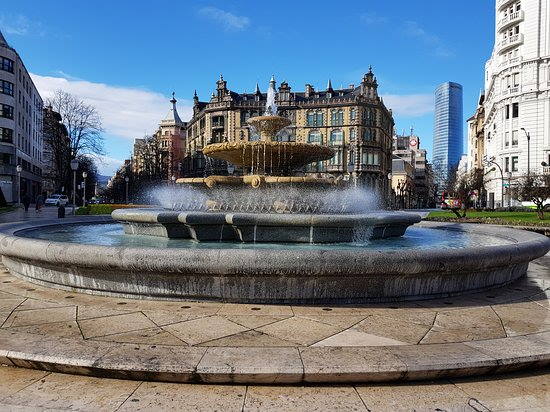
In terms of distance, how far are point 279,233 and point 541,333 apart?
5.13 metres

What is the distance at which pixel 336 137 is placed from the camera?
78688 mm

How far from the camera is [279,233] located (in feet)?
29.7

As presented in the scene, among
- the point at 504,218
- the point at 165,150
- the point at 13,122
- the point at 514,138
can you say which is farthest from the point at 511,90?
the point at 165,150

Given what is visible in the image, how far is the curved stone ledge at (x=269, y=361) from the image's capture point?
3.81 metres

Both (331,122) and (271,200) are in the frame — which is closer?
(271,200)

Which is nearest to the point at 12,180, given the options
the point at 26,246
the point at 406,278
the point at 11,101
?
the point at 11,101

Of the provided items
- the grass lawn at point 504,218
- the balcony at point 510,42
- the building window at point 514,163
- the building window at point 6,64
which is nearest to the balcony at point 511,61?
the balcony at point 510,42

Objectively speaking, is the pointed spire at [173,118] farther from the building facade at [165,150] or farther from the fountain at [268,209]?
the fountain at [268,209]

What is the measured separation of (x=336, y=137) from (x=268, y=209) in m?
68.8

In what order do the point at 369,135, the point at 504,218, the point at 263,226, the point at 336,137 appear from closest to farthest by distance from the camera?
the point at 263,226, the point at 504,218, the point at 336,137, the point at 369,135

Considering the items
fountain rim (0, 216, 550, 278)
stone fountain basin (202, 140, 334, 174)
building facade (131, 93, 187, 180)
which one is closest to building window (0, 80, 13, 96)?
building facade (131, 93, 187, 180)

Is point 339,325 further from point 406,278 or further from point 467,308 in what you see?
point 467,308

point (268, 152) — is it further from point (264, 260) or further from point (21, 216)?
point (21, 216)

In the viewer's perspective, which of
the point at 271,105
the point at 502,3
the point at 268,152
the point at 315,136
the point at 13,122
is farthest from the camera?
the point at 315,136
